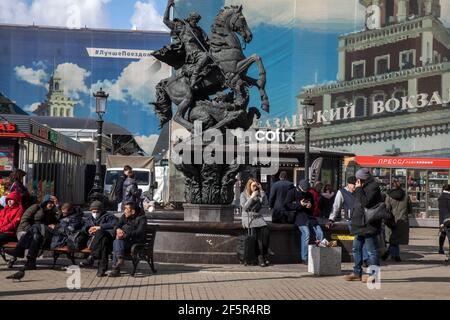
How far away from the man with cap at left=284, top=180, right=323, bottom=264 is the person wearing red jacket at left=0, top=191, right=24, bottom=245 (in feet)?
14.8

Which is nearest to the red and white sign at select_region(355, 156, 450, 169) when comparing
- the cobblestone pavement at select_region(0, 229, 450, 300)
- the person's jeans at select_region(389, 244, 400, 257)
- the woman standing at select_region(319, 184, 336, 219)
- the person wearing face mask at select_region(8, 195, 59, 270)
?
the woman standing at select_region(319, 184, 336, 219)

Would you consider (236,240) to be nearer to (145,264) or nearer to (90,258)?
(145,264)

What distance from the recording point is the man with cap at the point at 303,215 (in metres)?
13.2

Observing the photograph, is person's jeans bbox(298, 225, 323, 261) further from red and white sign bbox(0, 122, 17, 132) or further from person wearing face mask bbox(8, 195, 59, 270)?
red and white sign bbox(0, 122, 17, 132)

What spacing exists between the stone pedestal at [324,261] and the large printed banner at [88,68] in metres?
38.1

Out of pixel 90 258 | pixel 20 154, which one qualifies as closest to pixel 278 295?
pixel 90 258

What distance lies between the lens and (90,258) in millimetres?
11703

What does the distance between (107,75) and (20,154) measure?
95.3 ft

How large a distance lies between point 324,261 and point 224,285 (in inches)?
80.8

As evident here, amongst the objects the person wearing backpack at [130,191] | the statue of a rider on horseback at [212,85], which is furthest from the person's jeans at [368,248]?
the person wearing backpack at [130,191]

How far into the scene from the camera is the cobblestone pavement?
957 centimetres

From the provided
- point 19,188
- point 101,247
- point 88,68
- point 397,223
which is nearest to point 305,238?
point 397,223

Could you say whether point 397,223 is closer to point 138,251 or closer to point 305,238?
point 305,238

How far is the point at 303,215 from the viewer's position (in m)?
13.4
